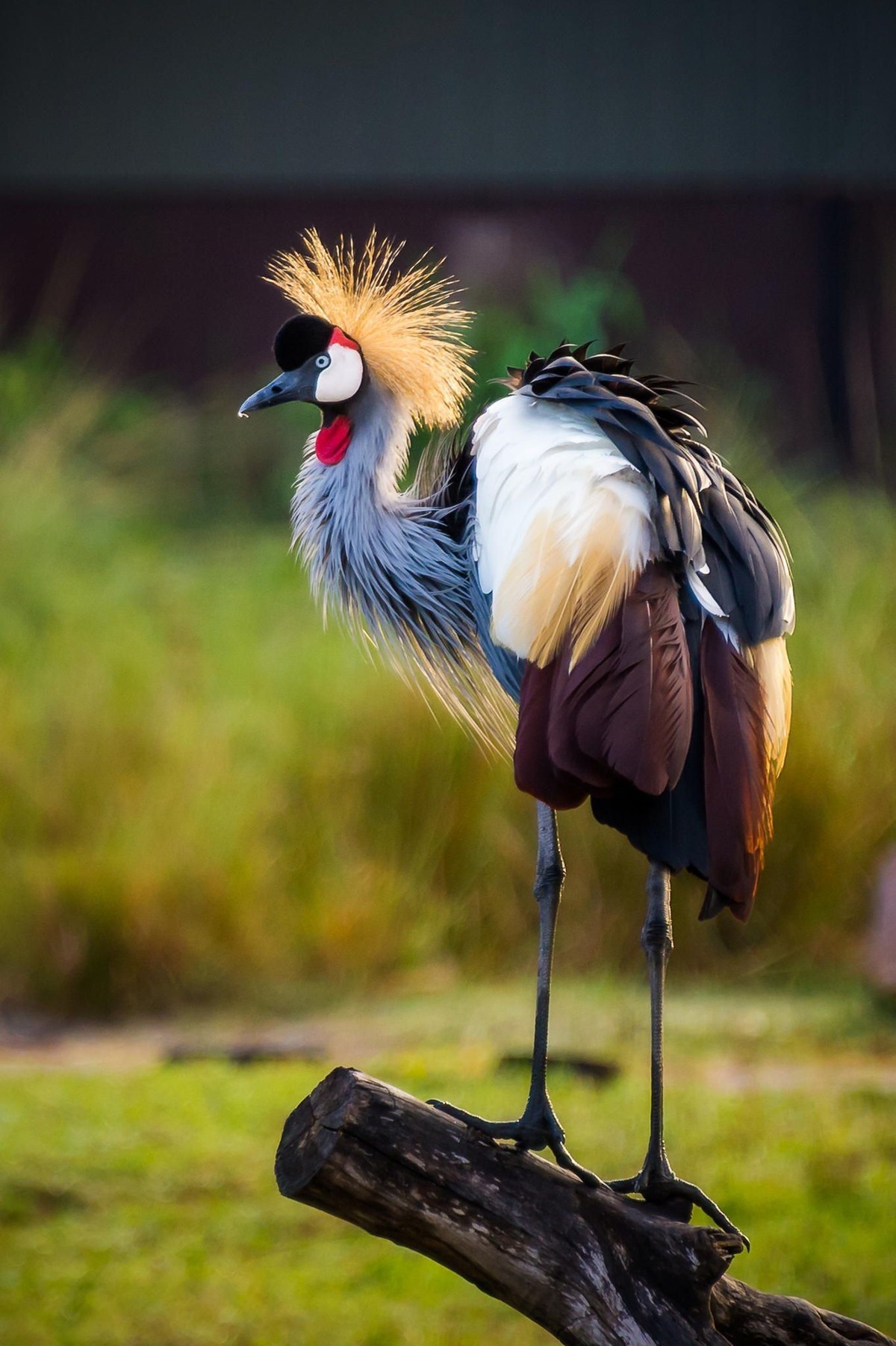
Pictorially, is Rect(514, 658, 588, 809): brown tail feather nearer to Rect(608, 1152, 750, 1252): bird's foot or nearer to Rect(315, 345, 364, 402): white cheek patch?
Rect(608, 1152, 750, 1252): bird's foot

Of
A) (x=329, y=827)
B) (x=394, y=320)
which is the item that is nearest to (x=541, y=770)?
(x=394, y=320)

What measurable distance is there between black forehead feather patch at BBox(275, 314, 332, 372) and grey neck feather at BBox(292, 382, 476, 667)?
109mm

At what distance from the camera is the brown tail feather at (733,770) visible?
2006 mm

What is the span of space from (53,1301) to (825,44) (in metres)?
9.09

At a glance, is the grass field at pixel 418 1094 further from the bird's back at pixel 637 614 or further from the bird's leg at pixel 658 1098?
the bird's back at pixel 637 614

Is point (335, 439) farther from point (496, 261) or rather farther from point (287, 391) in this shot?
point (496, 261)

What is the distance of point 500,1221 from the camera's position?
6.59 feet

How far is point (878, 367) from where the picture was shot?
1035 centimetres

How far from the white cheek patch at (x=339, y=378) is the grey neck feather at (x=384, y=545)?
0.12 feet

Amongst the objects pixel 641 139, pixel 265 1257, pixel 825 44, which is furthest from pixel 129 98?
pixel 265 1257

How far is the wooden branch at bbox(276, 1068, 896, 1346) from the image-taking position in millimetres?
1975

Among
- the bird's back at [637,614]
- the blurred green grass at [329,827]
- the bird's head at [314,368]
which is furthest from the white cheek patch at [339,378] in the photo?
the blurred green grass at [329,827]

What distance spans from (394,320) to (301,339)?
194 millimetres

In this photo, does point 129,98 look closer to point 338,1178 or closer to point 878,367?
point 878,367
